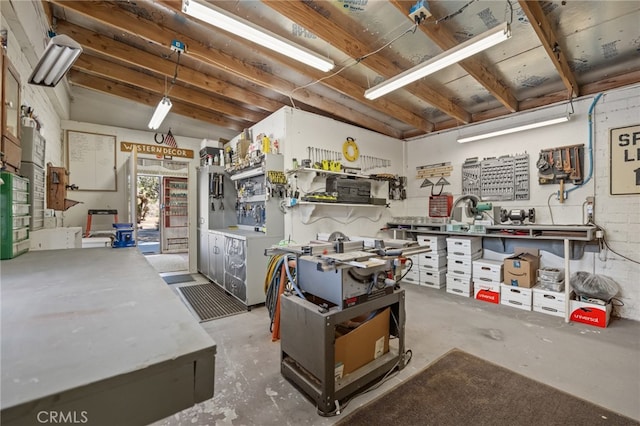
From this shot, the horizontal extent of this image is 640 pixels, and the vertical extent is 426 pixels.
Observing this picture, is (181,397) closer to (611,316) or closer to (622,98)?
(611,316)

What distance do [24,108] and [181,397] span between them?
3205 millimetres

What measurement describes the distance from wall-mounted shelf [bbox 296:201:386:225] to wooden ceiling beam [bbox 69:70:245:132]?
282cm

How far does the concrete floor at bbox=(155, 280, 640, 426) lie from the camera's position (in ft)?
6.08

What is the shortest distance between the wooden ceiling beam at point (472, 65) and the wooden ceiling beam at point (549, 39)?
2.18 ft

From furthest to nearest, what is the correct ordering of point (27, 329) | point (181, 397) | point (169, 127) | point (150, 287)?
point (169, 127) < point (150, 287) < point (27, 329) < point (181, 397)

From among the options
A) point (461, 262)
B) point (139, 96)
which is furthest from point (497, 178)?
point (139, 96)

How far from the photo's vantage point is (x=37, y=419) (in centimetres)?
45

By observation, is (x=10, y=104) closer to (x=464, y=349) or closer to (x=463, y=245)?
(x=464, y=349)

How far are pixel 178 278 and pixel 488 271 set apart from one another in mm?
5309

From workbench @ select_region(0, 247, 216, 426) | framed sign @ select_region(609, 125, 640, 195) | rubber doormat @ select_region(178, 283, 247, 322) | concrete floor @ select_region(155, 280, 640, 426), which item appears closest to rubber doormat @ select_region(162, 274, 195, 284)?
rubber doormat @ select_region(178, 283, 247, 322)

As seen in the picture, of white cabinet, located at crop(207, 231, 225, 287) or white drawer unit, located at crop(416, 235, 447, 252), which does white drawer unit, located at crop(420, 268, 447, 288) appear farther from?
white cabinet, located at crop(207, 231, 225, 287)

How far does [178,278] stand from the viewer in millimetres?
5262

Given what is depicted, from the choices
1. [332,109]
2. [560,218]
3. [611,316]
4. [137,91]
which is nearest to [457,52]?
[332,109]

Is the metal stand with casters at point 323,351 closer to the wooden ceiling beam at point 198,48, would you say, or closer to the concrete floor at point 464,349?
the concrete floor at point 464,349
